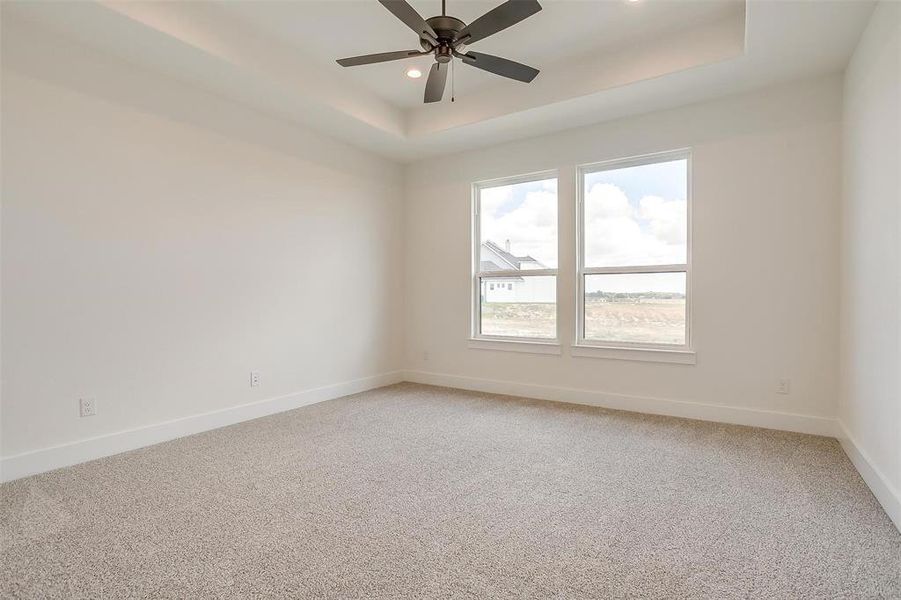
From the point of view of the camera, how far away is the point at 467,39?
8.77 feet

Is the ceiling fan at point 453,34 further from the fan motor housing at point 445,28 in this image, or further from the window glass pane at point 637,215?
the window glass pane at point 637,215

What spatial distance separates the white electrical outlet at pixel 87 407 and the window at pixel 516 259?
11.2 feet

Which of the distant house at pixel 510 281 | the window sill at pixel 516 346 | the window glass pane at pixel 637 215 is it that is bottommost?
the window sill at pixel 516 346

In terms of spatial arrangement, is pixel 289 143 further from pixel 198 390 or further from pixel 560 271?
pixel 560 271

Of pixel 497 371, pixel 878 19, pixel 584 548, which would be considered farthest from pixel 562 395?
pixel 878 19

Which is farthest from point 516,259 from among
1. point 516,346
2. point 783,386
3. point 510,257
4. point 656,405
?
→ point 783,386

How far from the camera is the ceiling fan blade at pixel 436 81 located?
300 cm

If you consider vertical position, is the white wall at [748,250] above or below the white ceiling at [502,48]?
below

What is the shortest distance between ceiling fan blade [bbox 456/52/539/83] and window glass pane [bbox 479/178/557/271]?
1781mm

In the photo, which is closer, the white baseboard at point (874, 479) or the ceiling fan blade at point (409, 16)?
the white baseboard at point (874, 479)

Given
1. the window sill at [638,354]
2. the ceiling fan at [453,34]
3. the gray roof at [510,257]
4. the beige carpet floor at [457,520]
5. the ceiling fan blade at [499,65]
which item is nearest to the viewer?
the beige carpet floor at [457,520]

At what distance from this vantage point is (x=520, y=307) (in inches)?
195

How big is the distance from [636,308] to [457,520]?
2.85 meters

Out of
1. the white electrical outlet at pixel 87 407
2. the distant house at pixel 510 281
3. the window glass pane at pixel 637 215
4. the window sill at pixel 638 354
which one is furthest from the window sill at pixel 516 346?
the white electrical outlet at pixel 87 407
